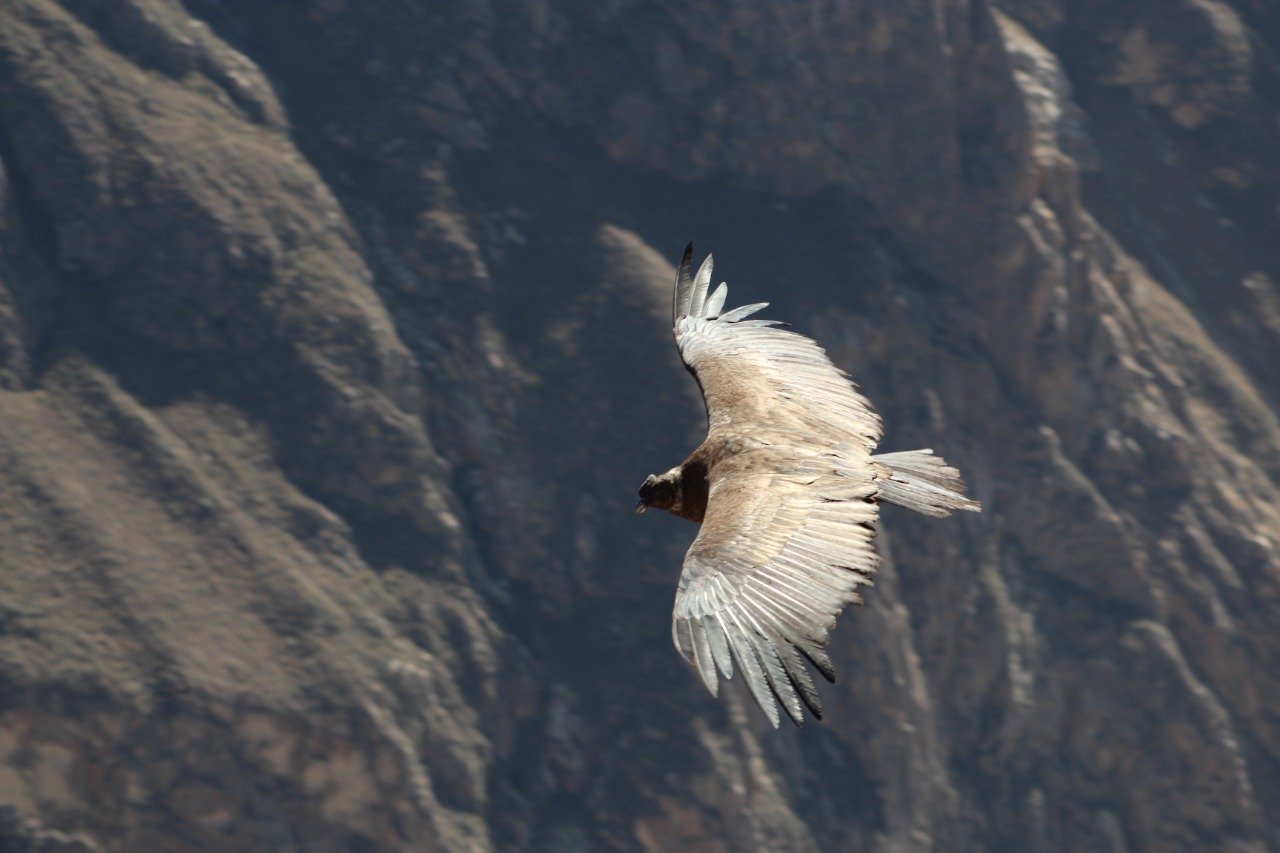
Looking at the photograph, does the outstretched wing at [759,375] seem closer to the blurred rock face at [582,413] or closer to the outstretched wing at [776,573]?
the outstretched wing at [776,573]

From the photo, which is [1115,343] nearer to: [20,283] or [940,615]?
[940,615]

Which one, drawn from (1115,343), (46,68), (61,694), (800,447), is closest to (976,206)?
(1115,343)

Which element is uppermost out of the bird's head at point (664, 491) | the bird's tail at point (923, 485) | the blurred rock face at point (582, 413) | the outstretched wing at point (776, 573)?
the outstretched wing at point (776, 573)

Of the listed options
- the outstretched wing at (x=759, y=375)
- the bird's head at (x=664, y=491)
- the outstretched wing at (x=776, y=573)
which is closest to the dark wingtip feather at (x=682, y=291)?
the outstretched wing at (x=759, y=375)

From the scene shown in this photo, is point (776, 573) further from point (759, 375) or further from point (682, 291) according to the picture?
point (682, 291)

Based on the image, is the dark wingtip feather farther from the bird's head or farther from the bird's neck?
the bird's neck

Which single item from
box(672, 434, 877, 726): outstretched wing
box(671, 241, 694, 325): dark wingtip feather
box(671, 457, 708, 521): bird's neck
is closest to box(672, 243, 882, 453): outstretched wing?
box(671, 241, 694, 325): dark wingtip feather

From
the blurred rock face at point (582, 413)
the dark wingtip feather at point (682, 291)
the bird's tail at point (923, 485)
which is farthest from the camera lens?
the blurred rock face at point (582, 413)
